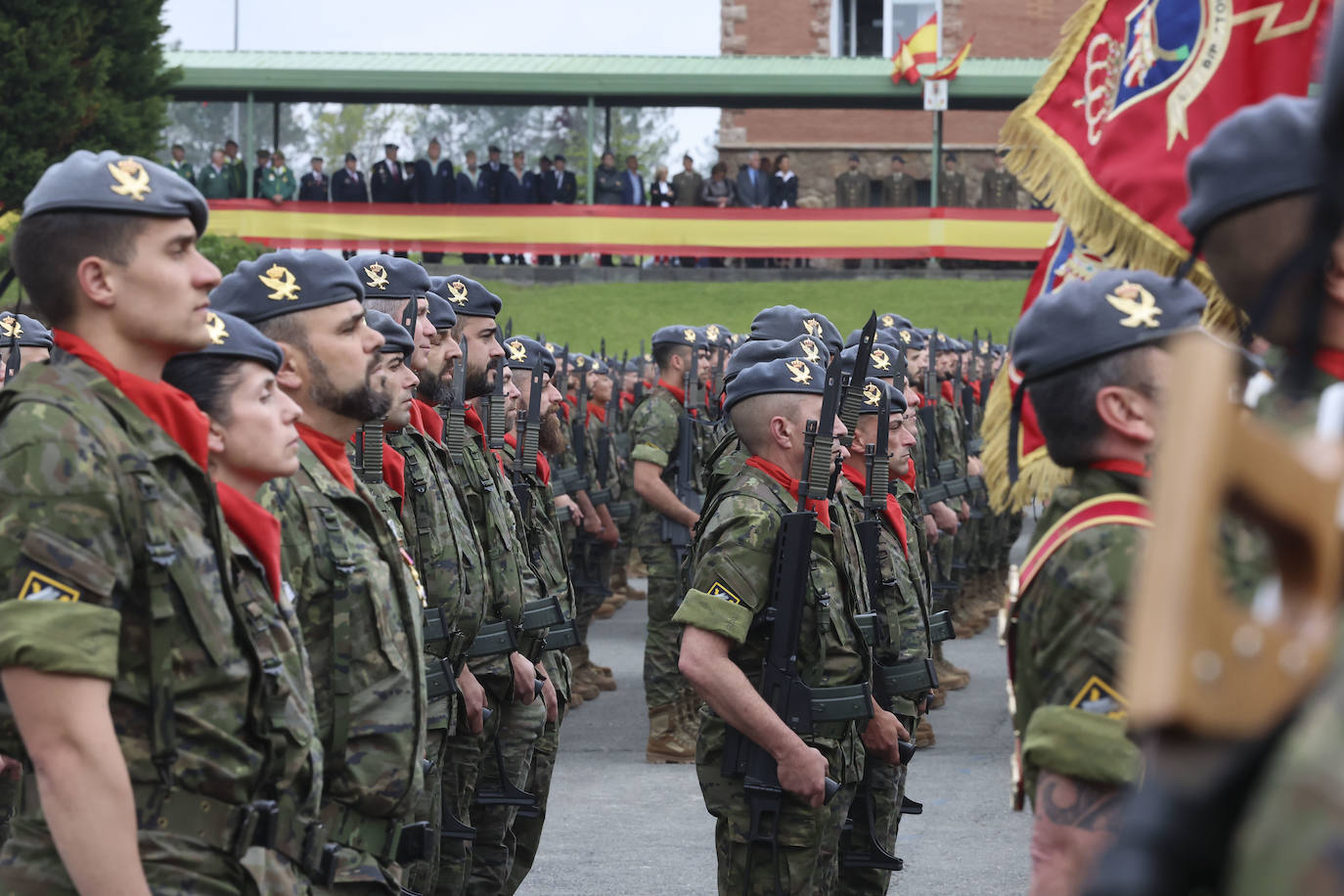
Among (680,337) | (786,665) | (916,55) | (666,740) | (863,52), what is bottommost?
(666,740)

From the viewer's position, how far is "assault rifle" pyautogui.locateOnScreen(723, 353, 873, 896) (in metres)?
4.70

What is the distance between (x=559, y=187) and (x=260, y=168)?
A: 5881 mm

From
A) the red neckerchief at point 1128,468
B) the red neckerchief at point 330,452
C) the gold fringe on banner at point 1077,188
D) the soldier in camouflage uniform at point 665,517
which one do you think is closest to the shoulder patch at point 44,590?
the red neckerchief at point 330,452

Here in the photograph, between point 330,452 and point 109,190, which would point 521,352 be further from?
point 109,190

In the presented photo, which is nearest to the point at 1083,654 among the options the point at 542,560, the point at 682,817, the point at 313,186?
the point at 542,560

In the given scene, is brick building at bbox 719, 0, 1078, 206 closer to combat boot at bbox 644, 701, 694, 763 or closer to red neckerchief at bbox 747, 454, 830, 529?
combat boot at bbox 644, 701, 694, 763

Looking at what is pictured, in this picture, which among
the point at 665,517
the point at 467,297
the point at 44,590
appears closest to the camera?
the point at 44,590

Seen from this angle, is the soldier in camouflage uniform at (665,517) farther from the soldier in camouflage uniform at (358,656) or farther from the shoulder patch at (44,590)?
the shoulder patch at (44,590)

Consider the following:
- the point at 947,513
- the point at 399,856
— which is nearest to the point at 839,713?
the point at 399,856

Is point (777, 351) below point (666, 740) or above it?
above

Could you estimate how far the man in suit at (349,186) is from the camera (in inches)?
1228

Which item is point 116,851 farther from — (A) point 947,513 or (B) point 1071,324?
(A) point 947,513

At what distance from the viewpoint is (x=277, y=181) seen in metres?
31.7

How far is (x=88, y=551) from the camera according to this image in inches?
103
